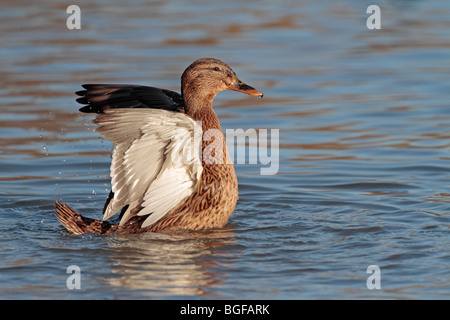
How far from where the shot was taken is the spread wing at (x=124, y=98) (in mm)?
6551

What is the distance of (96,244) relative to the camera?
6.49 metres

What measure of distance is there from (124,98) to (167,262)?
151 cm

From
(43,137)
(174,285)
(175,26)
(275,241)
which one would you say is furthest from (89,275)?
(175,26)

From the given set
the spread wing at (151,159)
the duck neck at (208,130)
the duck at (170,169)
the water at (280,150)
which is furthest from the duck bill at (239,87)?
the water at (280,150)

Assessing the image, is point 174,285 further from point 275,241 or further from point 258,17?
point 258,17

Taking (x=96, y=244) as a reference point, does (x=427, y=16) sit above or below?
above

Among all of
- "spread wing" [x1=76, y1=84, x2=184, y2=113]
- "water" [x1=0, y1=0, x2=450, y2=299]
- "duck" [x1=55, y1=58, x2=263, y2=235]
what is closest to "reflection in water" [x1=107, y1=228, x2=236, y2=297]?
"water" [x1=0, y1=0, x2=450, y2=299]

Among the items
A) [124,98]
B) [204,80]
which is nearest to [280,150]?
[204,80]

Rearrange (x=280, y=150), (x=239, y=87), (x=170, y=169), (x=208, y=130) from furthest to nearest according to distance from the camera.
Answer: (x=280, y=150) → (x=239, y=87) → (x=208, y=130) → (x=170, y=169)

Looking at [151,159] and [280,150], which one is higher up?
[151,159]

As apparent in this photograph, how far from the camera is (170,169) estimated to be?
638 cm

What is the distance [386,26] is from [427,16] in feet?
3.20

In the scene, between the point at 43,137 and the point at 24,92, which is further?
the point at 24,92

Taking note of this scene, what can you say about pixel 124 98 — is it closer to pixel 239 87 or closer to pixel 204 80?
pixel 204 80
